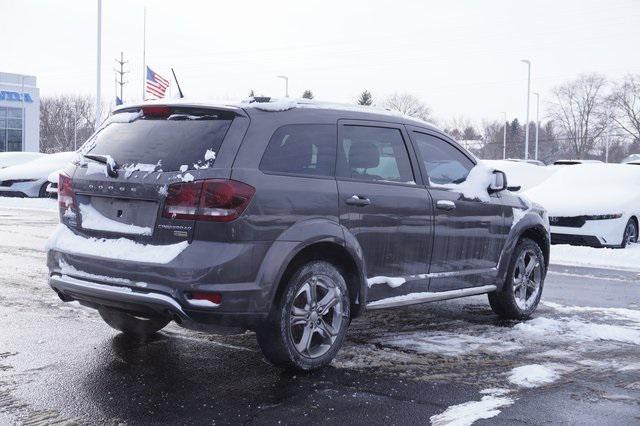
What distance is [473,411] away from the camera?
4.36m

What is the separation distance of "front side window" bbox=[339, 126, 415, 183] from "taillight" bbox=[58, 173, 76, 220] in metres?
1.81

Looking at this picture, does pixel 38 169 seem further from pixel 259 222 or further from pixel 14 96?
pixel 14 96

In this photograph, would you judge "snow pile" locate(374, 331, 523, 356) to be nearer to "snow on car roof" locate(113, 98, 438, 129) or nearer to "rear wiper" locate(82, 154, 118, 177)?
"snow on car roof" locate(113, 98, 438, 129)

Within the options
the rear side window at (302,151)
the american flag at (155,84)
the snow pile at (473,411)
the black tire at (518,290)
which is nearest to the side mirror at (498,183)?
the black tire at (518,290)

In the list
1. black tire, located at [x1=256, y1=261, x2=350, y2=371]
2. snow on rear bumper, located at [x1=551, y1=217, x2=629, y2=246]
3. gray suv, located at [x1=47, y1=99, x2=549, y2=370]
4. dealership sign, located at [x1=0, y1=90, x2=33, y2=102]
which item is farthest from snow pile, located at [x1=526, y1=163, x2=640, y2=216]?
dealership sign, located at [x1=0, y1=90, x2=33, y2=102]

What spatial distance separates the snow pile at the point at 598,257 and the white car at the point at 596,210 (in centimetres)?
24

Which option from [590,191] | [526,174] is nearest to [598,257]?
[590,191]

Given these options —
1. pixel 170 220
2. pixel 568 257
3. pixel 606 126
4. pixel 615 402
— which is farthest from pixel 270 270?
pixel 606 126

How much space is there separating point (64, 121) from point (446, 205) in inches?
3623

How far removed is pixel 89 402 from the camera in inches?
172

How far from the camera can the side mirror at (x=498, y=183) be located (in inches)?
262

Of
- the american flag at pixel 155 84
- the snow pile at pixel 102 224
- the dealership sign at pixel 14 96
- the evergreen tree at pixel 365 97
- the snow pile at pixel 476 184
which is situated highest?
the evergreen tree at pixel 365 97

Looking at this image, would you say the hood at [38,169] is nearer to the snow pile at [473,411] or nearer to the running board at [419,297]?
the running board at [419,297]

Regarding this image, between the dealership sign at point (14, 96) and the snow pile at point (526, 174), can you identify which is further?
the dealership sign at point (14, 96)
